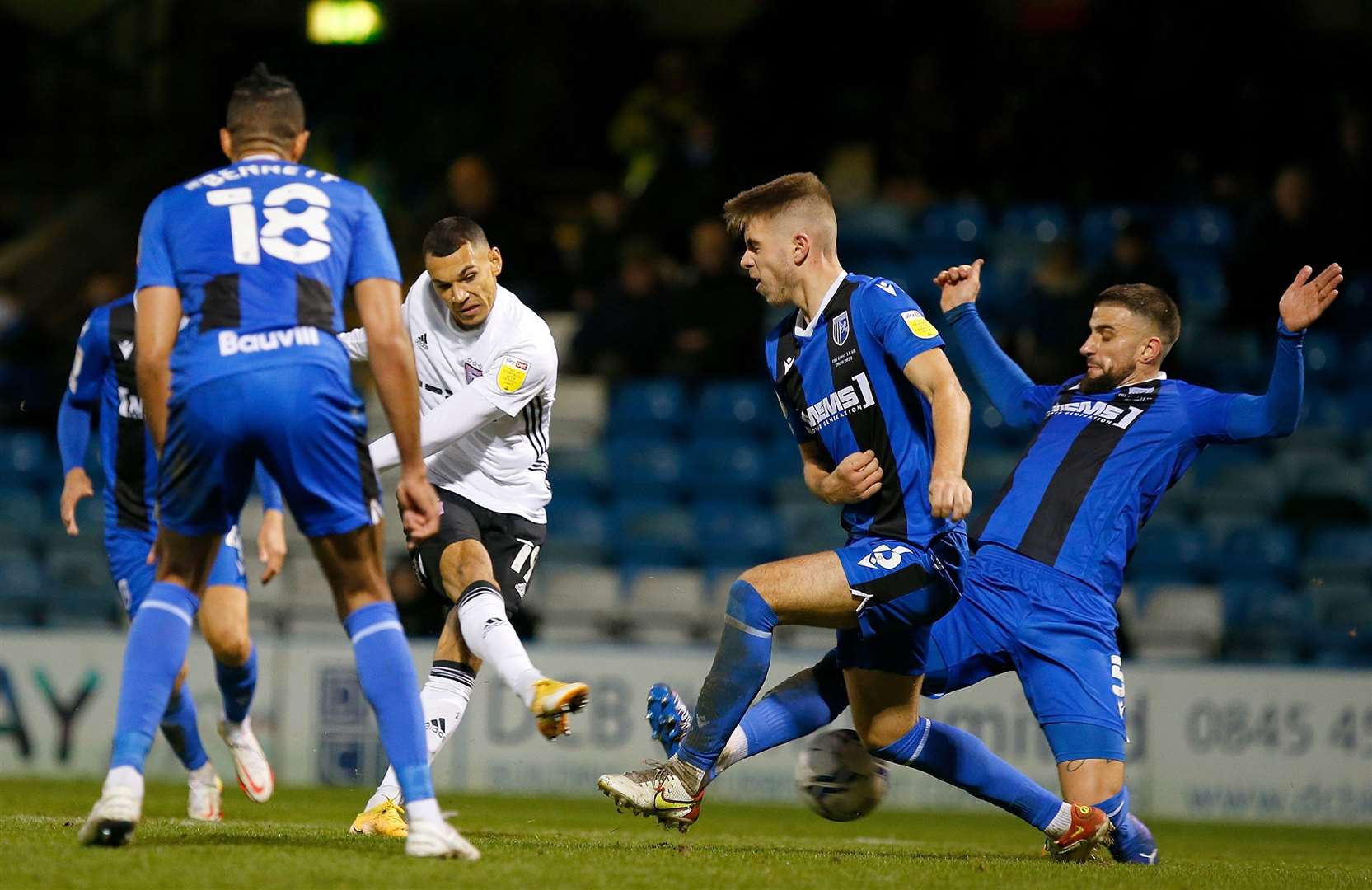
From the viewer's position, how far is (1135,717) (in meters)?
10.6

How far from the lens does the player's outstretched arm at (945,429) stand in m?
5.06

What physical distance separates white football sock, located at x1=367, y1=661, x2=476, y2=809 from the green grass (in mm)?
238

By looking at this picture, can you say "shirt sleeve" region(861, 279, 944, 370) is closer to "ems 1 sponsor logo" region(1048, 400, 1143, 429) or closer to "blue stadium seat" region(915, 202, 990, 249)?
"ems 1 sponsor logo" region(1048, 400, 1143, 429)

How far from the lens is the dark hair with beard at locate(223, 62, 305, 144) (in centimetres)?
493

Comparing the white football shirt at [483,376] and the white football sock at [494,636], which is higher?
the white football shirt at [483,376]

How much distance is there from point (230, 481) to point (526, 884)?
1.38 m

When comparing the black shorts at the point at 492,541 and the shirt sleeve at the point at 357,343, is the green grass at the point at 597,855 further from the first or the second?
the shirt sleeve at the point at 357,343

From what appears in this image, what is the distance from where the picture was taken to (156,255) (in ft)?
15.6

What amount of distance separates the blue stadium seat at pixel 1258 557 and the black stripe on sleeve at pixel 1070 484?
5.27m

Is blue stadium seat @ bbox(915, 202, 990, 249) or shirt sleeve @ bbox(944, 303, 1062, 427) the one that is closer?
shirt sleeve @ bbox(944, 303, 1062, 427)

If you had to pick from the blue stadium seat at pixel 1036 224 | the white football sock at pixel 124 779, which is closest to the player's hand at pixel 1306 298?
the white football sock at pixel 124 779

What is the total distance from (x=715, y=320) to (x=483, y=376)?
21.5ft

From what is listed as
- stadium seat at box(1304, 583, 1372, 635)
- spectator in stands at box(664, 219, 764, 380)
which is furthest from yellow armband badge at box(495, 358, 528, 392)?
stadium seat at box(1304, 583, 1372, 635)

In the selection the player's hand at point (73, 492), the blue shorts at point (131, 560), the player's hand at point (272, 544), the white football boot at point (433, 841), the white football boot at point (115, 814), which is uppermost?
the player's hand at point (73, 492)
